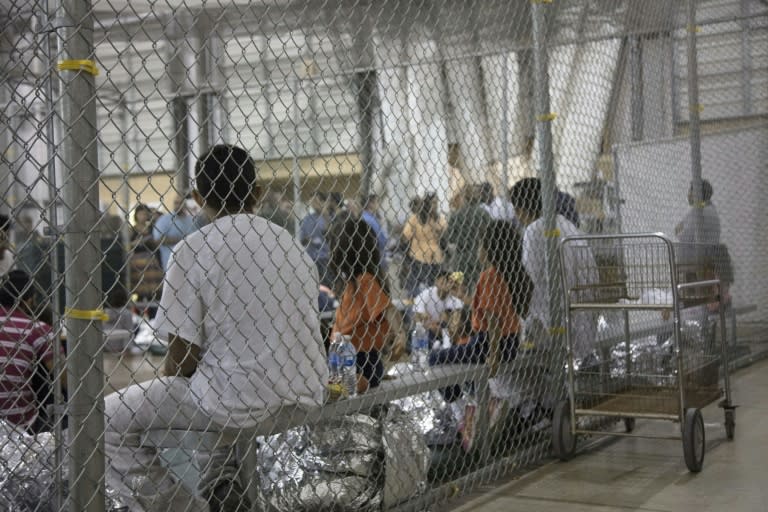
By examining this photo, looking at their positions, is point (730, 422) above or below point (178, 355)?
below

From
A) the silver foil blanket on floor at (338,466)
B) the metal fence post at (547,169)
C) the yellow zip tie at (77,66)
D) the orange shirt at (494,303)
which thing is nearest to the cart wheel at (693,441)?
the metal fence post at (547,169)

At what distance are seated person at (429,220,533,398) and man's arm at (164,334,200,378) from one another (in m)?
1.83

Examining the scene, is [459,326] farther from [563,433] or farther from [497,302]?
[563,433]

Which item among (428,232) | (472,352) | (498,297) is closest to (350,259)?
(472,352)

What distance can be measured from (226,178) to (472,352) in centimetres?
182

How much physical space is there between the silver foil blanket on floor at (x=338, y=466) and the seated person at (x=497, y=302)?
0.93 m

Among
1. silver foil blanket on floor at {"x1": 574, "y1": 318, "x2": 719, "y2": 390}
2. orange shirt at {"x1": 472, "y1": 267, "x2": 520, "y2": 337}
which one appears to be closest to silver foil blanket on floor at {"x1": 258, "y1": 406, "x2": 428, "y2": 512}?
orange shirt at {"x1": 472, "y1": 267, "x2": 520, "y2": 337}

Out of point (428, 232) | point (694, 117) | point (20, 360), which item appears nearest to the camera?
point (20, 360)

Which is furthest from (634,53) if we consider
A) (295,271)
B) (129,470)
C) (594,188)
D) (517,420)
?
(129,470)

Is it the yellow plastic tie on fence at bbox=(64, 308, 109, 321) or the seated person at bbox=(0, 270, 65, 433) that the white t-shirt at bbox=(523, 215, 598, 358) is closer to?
the seated person at bbox=(0, 270, 65, 433)

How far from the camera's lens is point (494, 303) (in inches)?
196

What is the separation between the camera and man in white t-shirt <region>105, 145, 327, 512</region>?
305 centimetres

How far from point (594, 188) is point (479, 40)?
131 cm

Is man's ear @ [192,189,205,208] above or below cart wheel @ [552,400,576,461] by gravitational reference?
above
